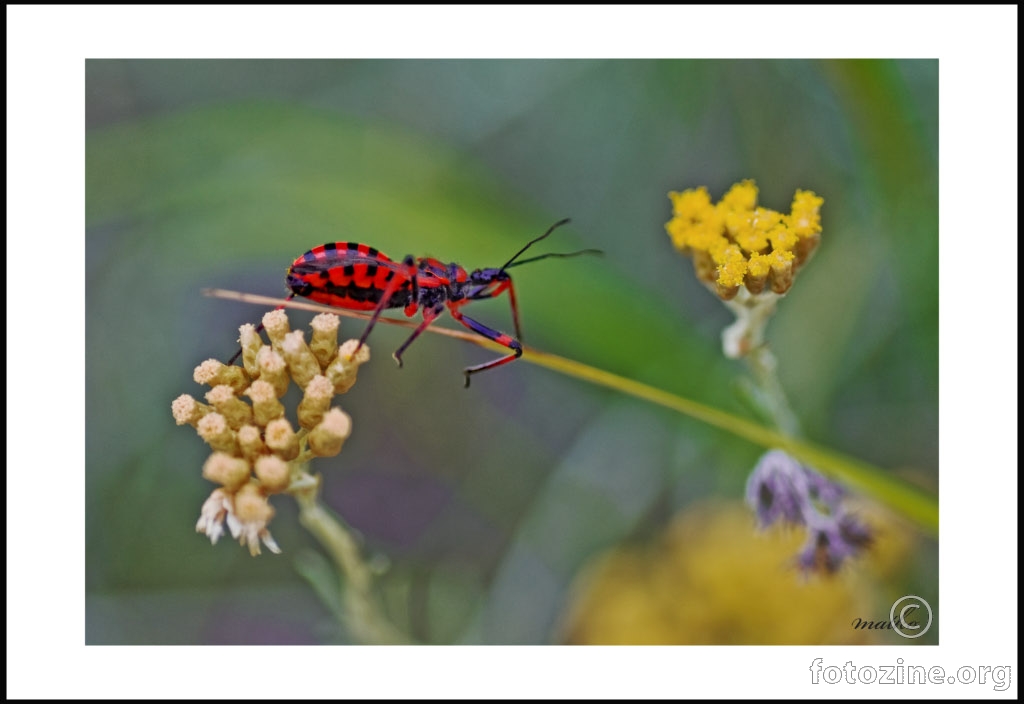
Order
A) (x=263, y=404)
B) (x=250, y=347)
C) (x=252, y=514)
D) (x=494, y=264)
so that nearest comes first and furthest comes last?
(x=252, y=514), (x=263, y=404), (x=250, y=347), (x=494, y=264)

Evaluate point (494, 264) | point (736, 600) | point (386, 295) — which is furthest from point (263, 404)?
point (736, 600)

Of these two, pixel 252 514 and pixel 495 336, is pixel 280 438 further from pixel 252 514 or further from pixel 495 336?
pixel 495 336

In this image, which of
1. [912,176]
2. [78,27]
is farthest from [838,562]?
[78,27]

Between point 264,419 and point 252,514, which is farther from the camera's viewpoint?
point 264,419

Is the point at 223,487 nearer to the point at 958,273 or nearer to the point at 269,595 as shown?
the point at 269,595
